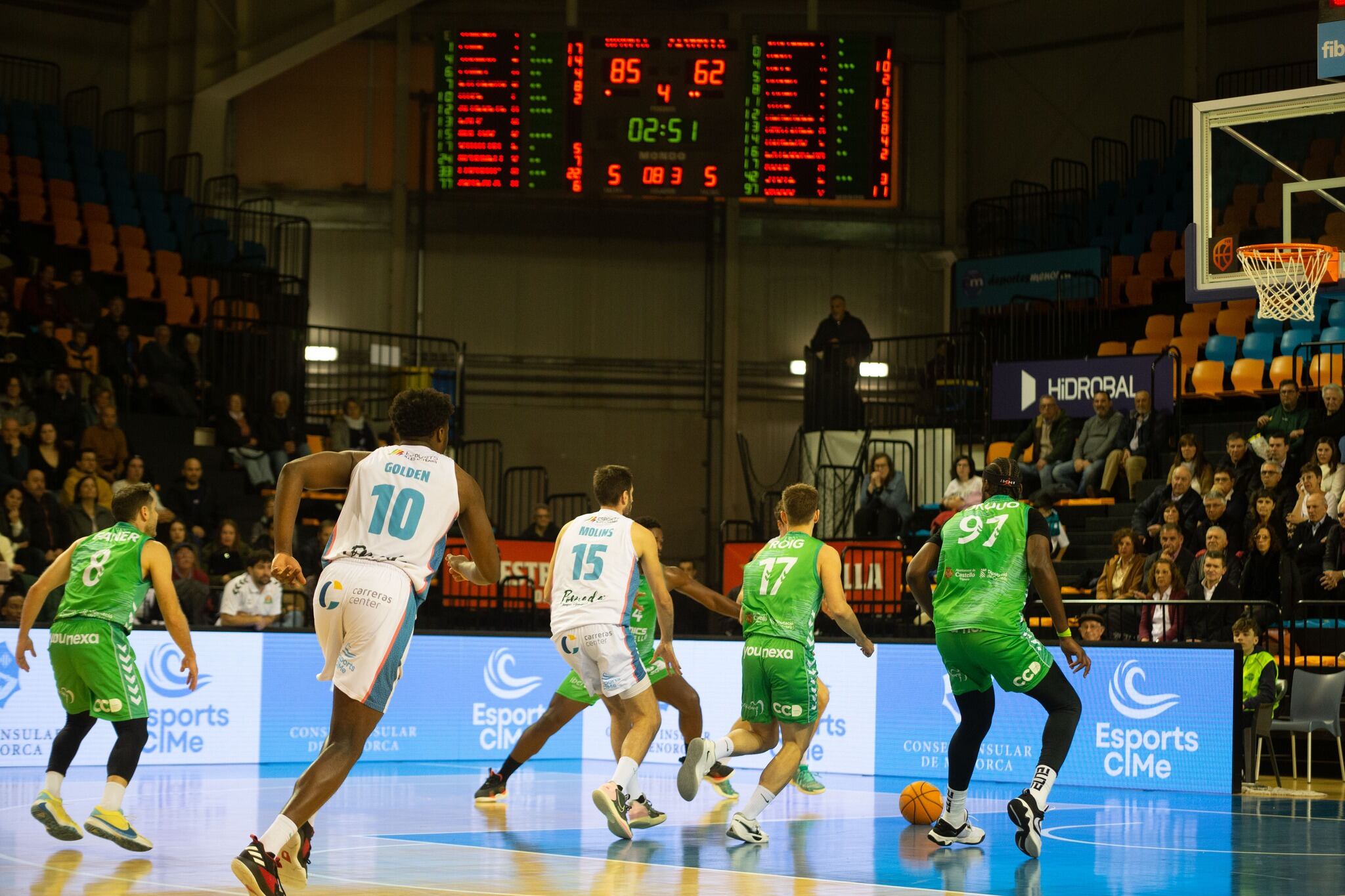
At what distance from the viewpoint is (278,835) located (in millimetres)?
6074

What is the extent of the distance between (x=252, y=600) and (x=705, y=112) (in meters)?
8.11

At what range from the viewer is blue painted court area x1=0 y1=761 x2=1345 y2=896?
7.25 metres

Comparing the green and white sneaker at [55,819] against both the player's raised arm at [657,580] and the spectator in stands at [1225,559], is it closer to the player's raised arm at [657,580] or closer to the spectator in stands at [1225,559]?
the player's raised arm at [657,580]

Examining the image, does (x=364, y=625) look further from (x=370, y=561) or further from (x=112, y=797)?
(x=112, y=797)

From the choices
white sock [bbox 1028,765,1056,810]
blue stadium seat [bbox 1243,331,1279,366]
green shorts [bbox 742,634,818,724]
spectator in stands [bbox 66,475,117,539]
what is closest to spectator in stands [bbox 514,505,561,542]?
spectator in stands [bbox 66,475,117,539]

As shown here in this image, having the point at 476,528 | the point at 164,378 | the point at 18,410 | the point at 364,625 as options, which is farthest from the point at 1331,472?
the point at 18,410

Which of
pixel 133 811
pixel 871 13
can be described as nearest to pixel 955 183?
pixel 871 13

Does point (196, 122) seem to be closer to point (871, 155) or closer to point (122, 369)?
point (122, 369)

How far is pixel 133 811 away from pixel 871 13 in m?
19.5

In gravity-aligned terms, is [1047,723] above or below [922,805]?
above

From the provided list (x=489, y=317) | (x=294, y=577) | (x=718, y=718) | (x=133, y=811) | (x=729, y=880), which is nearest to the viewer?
(x=294, y=577)

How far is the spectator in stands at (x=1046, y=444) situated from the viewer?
18625 mm

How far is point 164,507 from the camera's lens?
18031 mm

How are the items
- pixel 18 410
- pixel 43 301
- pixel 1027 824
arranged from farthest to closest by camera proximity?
pixel 43 301 → pixel 18 410 → pixel 1027 824
